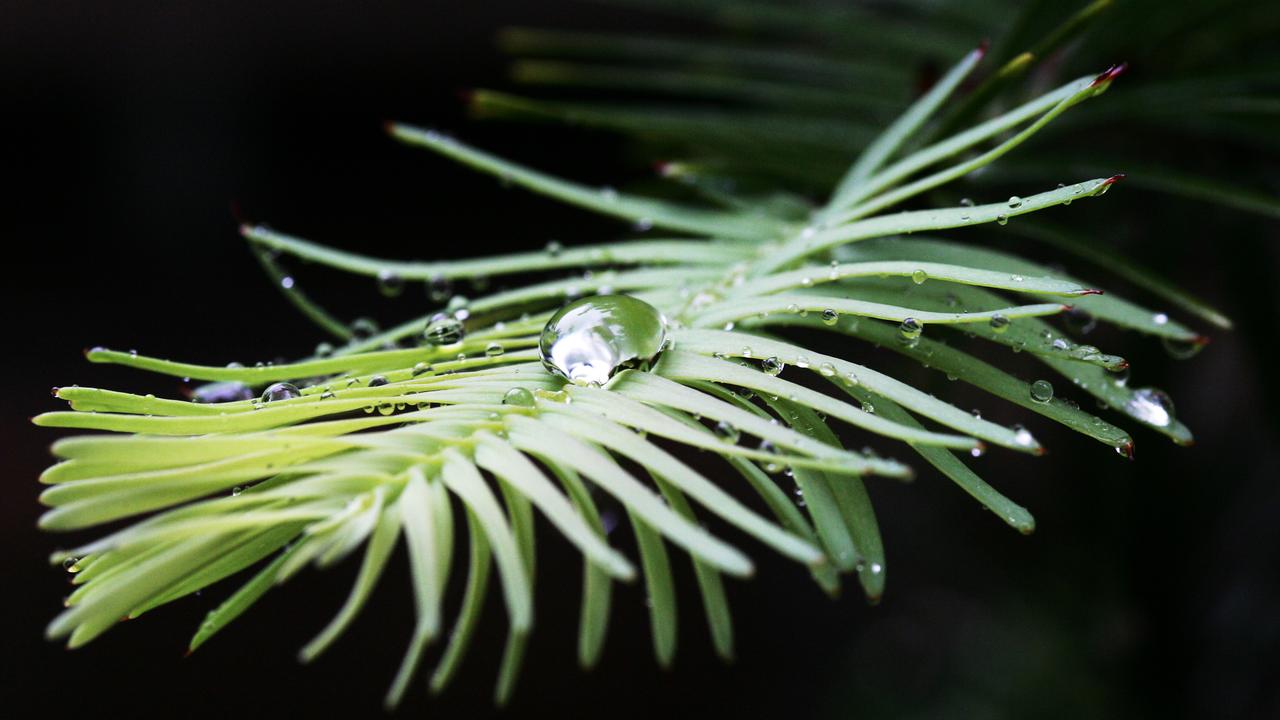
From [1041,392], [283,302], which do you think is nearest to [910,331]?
[1041,392]

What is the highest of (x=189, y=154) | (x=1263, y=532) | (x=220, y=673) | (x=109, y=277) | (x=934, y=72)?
(x=189, y=154)

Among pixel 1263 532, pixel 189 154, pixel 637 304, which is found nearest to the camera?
pixel 637 304

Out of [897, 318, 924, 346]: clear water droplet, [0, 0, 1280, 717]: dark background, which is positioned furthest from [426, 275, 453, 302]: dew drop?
[0, 0, 1280, 717]: dark background

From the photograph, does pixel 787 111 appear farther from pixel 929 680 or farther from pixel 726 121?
pixel 929 680

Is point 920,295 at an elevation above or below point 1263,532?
above

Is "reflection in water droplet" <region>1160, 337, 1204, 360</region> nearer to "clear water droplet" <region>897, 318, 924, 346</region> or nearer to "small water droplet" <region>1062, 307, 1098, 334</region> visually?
"small water droplet" <region>1062, 307, 1098, 334</region>

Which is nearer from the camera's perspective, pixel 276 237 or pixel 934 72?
pixel 276 237

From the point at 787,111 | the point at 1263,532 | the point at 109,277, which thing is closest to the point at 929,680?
the point at 1263,532
